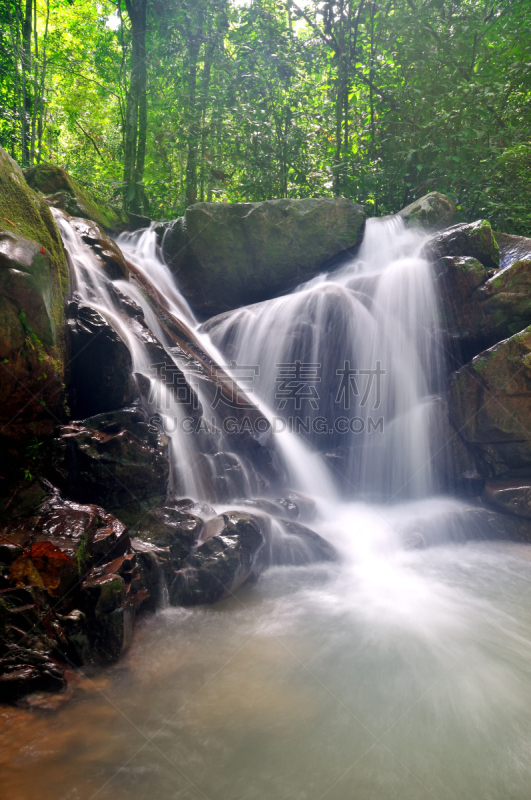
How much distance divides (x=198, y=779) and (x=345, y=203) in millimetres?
9105

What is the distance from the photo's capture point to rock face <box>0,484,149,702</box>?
2.62m

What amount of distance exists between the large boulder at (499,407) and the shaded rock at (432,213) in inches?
159

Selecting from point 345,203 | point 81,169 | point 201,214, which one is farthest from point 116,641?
point 81,169

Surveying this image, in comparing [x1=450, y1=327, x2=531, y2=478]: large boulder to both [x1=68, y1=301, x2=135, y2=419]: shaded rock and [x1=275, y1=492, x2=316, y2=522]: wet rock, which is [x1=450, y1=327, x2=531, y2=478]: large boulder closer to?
[x1=275, y1=492, x2=316, y2=522]: wet rock

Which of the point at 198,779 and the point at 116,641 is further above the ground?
the point at 116,641

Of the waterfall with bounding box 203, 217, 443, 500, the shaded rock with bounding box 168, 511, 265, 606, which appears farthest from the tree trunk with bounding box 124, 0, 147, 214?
the shaded rock with bounding box 168, 511, 265, 606

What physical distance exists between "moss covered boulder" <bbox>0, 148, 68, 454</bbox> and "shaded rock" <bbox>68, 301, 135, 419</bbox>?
227mm

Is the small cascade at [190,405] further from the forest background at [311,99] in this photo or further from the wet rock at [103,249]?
the forest background at [311,99]

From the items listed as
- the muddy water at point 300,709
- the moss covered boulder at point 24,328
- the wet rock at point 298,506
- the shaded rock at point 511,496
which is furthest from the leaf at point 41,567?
the shaded rock at point 511,496

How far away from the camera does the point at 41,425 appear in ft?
12.8

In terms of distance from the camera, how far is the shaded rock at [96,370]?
4.52 m

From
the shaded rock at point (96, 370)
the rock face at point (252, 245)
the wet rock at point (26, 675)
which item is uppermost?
the rock face at point (252, 245)

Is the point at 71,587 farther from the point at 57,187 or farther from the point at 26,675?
the point at 57,187

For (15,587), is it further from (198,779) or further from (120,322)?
(120,322)
